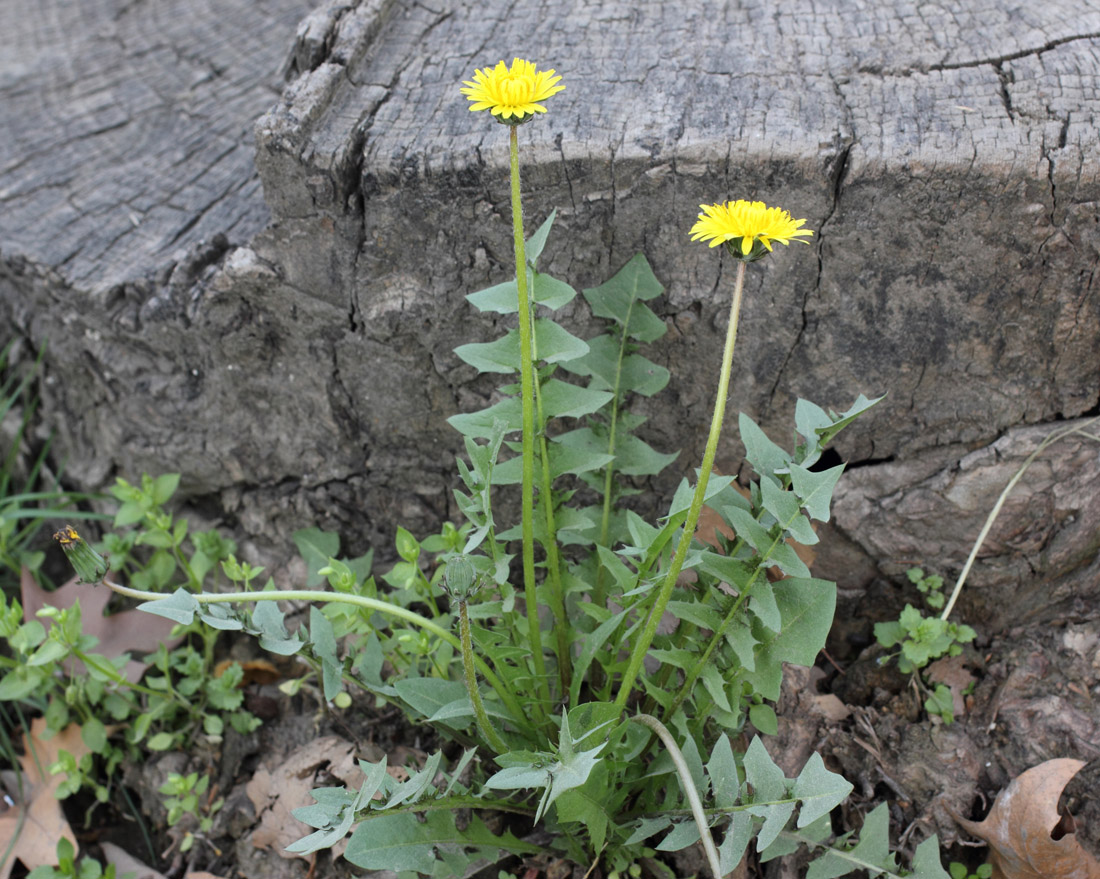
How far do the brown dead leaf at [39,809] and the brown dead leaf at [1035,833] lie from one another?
2054mm

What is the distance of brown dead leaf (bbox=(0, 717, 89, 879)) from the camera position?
2.04 metres

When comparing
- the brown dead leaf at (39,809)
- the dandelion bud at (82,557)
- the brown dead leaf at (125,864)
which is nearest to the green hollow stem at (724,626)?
the dandelion bud at (82,557)

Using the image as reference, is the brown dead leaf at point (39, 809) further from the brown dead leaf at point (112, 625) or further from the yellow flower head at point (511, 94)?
the yellow flower head at point (511, 94)

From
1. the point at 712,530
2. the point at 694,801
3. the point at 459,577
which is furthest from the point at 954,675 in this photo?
the point at 459,577

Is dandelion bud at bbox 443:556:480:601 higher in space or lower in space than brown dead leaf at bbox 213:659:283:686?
higher

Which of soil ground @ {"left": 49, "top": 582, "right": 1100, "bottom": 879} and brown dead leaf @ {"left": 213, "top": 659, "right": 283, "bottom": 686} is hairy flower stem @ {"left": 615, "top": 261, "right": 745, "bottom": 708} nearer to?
soil ground @ {"left": 49, "top": 582, "right": 1100, "bottom": 879}

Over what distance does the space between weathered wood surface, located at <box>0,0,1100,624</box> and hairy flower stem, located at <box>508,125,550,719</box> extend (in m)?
0.37

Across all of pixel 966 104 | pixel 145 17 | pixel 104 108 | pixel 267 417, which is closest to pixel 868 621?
pixel 966 104

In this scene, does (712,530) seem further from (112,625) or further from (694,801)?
(112,625)

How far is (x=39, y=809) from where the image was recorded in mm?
2107

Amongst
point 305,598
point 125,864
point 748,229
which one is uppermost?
point 748,229

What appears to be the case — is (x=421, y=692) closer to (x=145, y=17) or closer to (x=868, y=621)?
(x=868, y=621)

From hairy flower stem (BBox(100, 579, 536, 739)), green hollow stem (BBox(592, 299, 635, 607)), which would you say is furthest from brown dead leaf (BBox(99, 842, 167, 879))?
green hollow stem (BBox(592, 299, 635, 607))

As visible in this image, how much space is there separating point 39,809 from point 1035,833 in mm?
2316
